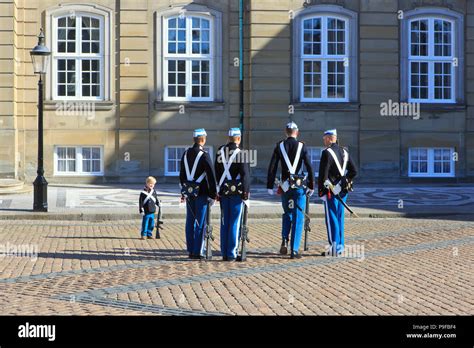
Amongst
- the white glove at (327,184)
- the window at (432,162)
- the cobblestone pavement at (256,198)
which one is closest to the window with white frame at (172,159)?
the cobblestone pavement at (256,198)

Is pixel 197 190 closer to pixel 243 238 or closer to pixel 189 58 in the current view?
pixel 243 238

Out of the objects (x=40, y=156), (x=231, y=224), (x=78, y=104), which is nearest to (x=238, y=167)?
(x=231, y=224)

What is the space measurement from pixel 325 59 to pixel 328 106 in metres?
1.63

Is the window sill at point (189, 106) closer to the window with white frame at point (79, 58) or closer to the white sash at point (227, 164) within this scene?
the window with white frame at point (79, 58)

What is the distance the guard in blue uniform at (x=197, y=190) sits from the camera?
14.0m

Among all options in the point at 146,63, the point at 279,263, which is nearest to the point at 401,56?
the point at 146,63

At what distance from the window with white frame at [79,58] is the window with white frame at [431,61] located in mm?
10060

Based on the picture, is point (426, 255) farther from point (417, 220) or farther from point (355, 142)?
point (355, 142)

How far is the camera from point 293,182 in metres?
14.2

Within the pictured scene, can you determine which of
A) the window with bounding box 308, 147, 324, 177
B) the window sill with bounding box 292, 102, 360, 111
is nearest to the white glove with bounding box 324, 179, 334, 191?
the window with bounding box 308, 147, 324, 177

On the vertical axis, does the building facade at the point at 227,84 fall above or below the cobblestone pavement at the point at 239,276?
above
